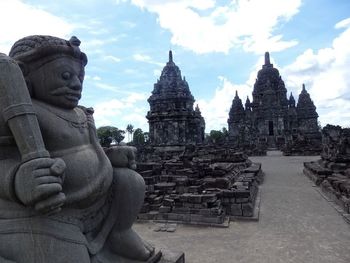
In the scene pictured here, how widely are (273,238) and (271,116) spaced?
35.8 meters

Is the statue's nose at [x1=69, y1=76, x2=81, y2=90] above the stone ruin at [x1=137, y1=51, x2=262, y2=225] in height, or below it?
above

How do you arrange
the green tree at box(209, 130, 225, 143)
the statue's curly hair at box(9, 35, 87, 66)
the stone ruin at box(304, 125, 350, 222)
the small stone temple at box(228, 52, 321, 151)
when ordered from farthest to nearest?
the green tree at box(209, 130, 225, 143), the small stone temple at box(228, 52, 321, 151), the stone ruin at box(304, 125, 350, 222), the statue's curly hair at box(9, 35, 87, 66)

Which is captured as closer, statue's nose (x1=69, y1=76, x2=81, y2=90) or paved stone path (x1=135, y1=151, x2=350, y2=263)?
statue's nose (x1=69, y1=76, x2=81, y2=90)

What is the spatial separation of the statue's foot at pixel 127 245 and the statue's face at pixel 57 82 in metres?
1.11

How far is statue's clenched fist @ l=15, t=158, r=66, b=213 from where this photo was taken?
1.87m

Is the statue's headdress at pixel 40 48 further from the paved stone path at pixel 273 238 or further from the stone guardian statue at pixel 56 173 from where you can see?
the paved stone path at pixel 273 238

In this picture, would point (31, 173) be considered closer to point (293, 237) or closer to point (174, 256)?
point (174, 256)

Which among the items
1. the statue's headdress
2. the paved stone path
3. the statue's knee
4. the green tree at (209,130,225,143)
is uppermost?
the green tree at (209,130,225,143)

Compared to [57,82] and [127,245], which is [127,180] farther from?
[57,82]

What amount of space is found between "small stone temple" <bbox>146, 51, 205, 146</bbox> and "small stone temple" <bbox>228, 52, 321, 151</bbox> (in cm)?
927

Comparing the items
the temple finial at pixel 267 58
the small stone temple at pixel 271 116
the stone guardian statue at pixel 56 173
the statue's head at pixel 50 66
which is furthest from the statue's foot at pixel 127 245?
the temple finial at pixel 267 58

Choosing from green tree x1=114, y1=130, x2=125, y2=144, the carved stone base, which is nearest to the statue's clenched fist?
the carved stone base

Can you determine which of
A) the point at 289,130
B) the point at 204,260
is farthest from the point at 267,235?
the point at 289,130

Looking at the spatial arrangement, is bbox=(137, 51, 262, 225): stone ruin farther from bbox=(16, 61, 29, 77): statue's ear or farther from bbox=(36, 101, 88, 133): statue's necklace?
bbox=(16, 61, 29, 77): statue's ear
